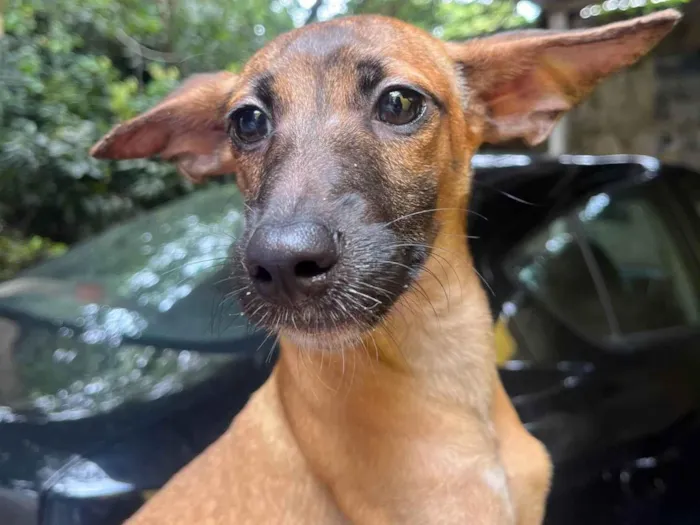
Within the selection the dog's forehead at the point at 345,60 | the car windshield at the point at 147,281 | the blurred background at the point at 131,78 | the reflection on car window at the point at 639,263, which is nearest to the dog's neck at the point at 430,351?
the dog's forehead at the point at 345,60

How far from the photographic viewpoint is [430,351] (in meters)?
1.21

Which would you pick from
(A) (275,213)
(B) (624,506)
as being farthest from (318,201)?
(B) (624,506)

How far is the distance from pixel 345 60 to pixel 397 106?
0.11 meters

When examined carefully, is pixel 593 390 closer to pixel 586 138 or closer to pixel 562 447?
pixel 562 447

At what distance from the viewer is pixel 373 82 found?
1.07 metres

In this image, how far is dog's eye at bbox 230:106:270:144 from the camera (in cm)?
113

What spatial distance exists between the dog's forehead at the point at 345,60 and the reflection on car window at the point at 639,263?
4.17 ft

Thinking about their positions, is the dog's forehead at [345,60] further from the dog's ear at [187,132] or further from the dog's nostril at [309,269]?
the dog's nostril at [309,269]

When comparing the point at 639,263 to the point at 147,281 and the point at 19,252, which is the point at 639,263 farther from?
the point at 19,252

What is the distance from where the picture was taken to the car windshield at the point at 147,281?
188cm

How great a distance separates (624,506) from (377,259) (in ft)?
4.08

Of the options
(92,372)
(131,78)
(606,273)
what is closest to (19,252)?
(131,78)

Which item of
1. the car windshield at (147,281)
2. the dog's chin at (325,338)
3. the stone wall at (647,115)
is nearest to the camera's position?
the dog's chin at (325,338)

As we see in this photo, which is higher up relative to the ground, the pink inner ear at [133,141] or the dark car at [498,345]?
the pink inner ear at [133,141]
